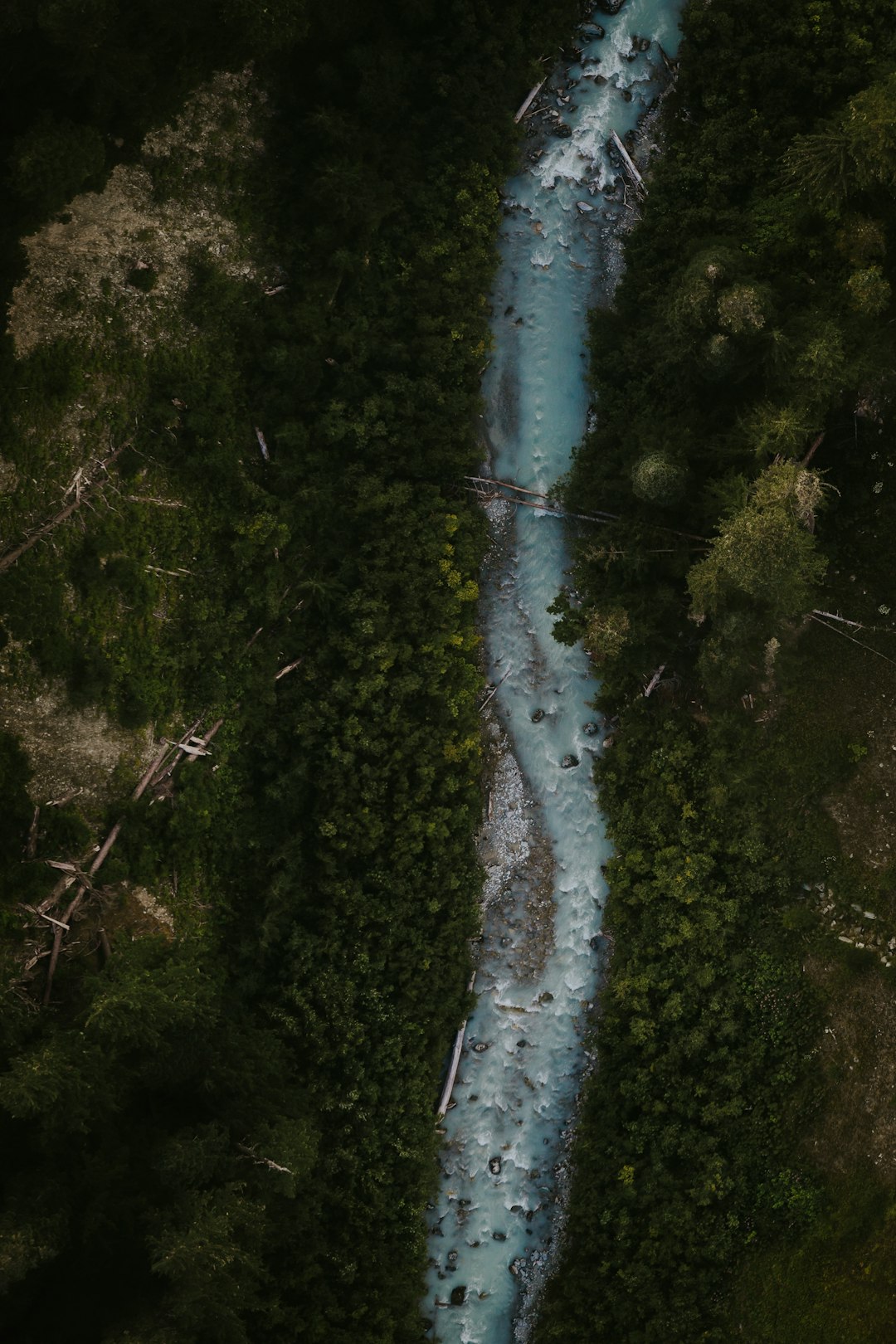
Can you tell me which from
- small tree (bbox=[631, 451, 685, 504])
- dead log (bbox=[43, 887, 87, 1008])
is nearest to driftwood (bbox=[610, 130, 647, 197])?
small tree (bbox=[631, 451, 685, 504])

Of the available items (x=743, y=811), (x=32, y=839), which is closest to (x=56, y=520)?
(x=32, y=839)

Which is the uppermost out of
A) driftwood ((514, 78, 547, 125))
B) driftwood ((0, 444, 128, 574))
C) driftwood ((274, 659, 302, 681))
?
driftwood ((514, 78, 547, 125))

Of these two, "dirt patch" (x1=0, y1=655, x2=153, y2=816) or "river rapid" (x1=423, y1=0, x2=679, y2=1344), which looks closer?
"dirt patch" (x1=0, y1=655, x2=153, y2=816)

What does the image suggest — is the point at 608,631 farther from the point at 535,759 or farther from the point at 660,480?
the point at 535,759

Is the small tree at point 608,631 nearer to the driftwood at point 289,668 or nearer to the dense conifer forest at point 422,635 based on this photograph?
the dense conifer forest at point 422,635

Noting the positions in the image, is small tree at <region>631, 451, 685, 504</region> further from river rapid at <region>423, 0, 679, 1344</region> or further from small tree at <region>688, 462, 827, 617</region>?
river rapid at <region>423, 0, 679, 1344</region>

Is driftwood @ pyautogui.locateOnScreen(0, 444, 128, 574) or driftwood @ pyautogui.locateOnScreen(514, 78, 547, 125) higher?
driftwood @ pyautogui.locateOnScreen(514, 78, 547, 125)

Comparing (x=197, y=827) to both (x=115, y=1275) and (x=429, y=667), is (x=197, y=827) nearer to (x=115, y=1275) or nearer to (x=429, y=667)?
(x=429, y=667)

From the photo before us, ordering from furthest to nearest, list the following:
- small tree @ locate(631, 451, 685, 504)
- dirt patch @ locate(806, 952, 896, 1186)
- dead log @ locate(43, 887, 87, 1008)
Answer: dirt patch @ locate(806, 952, 896, 1186)
small tree @ locate(631, 451, 685, 504)
dead log @ locate(43, 887, 87, 1008)
